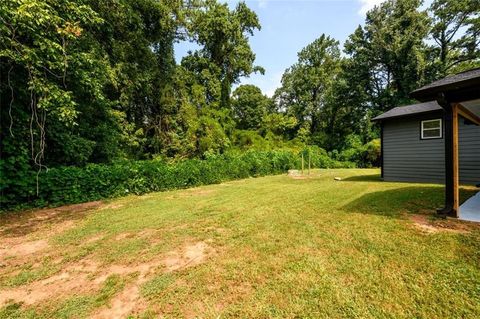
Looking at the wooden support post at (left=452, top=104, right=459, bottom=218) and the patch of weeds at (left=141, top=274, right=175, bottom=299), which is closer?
the patch of weeds at (left=141, top=274, right=175, bottom=299)

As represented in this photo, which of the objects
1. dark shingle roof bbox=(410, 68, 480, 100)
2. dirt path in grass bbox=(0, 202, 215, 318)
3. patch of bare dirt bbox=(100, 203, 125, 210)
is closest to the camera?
dirt path in grass bbox=(0, 202, 215, 318)

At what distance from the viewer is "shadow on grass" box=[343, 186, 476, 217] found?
4.72m

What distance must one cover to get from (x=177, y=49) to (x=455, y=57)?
24.0 m

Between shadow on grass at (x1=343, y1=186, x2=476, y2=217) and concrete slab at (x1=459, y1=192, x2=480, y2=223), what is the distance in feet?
0.62

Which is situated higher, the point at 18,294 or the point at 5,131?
the point at 5,131

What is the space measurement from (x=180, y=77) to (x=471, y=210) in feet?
55.0

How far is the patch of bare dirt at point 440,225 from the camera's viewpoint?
354cm

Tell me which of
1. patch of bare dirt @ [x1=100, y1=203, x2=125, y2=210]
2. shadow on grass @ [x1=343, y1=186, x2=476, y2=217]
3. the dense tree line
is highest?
the dense tree line

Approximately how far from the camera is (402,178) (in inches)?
365

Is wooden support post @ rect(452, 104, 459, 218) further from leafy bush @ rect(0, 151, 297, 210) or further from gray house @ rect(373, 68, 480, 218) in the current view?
leafy bush @ rect(0, 151, 297, 210)

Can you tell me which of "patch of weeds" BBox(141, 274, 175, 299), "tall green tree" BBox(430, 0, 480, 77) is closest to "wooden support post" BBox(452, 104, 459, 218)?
"patch of weeds" BBox(141, 274, 175, 299)

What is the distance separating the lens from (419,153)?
874 cm

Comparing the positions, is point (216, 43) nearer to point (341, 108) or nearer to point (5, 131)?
point (341, 108)

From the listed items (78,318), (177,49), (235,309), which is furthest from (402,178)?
(177,49)
